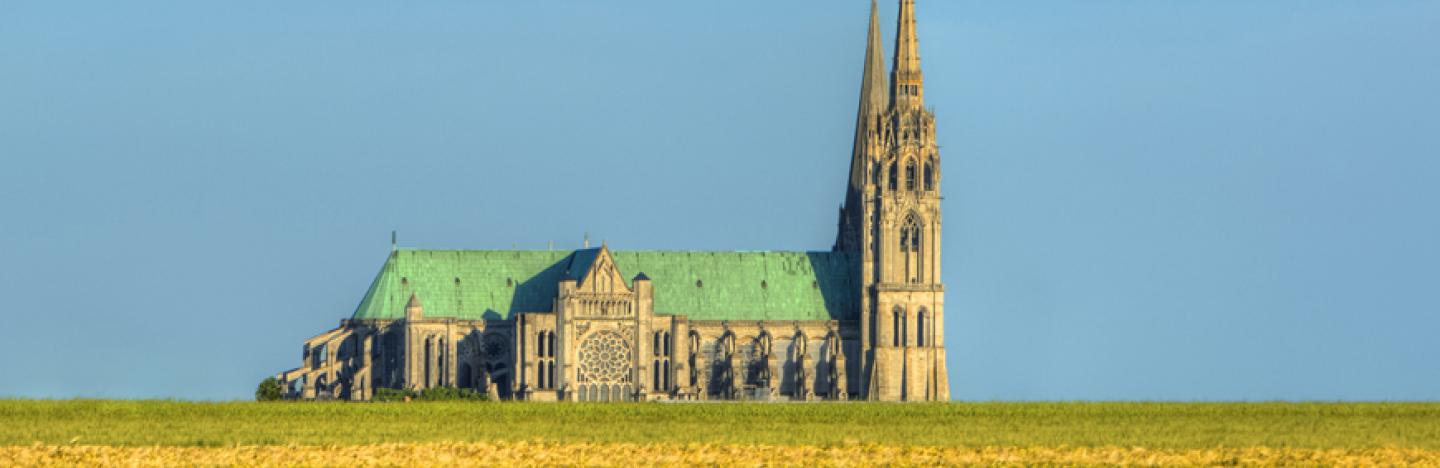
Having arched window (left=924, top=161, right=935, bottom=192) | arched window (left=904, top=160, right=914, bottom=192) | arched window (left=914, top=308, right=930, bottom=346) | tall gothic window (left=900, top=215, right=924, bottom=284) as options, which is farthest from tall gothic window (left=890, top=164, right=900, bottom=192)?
arched window (left=914, top=308, right=930, bottom=346)

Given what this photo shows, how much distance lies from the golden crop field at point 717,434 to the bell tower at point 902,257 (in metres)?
32.9

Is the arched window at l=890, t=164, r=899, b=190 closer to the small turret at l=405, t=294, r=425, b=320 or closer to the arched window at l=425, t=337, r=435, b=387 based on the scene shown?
the arched window at l=425, t=337, r=435, b=387

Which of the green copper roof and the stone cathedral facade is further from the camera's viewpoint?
the green copper roof

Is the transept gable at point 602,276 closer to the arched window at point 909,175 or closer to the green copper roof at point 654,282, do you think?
the green copper roof at point 654,282

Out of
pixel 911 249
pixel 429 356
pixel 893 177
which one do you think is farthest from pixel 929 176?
pixel 429 356

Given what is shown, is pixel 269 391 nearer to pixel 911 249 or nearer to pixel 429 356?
pixel 429 356

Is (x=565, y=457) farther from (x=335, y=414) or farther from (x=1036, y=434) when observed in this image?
(x=335, y=414)

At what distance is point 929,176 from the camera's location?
186 meters

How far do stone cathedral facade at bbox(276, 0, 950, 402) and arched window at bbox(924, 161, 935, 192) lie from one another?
0.57 ft

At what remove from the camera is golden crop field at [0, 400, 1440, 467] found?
97562 mm

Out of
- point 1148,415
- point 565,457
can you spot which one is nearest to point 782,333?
point 1148,415

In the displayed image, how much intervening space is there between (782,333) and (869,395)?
24.7ft

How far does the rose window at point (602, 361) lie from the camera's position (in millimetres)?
181000

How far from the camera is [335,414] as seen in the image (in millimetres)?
134625
